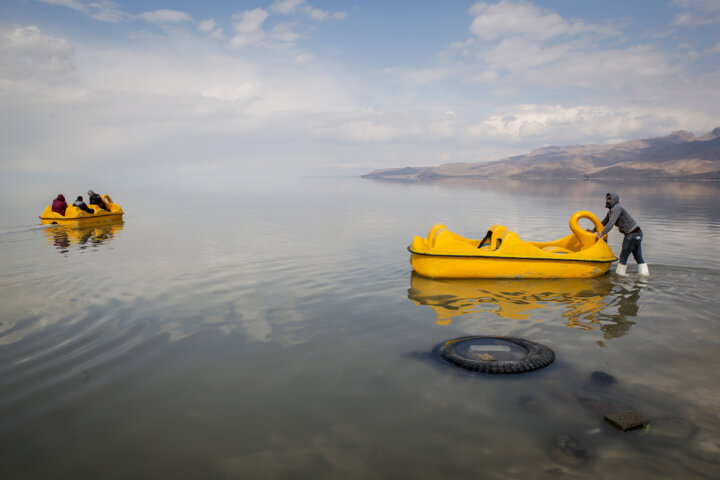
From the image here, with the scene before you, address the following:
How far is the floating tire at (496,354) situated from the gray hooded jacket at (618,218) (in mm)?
5618

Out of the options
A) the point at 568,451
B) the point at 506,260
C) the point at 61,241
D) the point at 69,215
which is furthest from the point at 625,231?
the point at 69,215

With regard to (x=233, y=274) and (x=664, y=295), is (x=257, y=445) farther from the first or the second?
(x=664, y=295)

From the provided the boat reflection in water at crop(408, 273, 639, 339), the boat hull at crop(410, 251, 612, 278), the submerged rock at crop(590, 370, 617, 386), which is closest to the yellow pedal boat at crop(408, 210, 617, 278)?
the boat hull at crop(410, 251, 612, 278)

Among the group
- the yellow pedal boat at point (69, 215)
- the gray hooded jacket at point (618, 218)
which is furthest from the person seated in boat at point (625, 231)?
the yellow pedal boat at point (69, 215)

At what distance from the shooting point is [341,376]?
5266 mm

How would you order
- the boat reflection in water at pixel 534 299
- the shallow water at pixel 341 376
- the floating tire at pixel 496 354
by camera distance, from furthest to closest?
the boat reflection in water at pixel 534 299, the floating tire at pixel 496 354, the shallow water at pixel 341 376

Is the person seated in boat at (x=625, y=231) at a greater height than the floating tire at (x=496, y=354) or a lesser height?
greater

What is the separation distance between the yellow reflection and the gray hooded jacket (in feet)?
3.89

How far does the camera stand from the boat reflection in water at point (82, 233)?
1488cm

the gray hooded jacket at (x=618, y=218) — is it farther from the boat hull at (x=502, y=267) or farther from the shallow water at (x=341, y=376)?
the shallow water at (x=341, y=376)

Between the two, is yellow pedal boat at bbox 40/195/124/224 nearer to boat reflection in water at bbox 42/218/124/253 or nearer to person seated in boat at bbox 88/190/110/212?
boat reflection in water at bbox 42/218/124/253

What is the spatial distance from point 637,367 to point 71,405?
260 inches

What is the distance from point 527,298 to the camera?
8.47 metres

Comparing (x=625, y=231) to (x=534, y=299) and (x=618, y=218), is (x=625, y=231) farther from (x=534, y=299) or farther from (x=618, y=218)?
(x=534, y=299)
